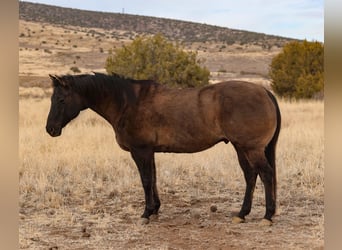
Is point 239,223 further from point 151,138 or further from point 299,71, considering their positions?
point 299,71

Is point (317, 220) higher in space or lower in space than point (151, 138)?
lower

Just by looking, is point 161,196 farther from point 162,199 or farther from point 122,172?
point 122,172

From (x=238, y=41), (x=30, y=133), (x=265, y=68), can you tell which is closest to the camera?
(x=30, y=133)

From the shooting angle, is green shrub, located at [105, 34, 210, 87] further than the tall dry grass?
Yes

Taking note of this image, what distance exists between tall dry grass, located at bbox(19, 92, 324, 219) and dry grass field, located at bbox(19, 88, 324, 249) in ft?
0.04

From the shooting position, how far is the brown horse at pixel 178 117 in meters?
4.25

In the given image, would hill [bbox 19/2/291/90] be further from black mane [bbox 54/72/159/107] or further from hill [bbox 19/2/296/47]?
black mane [bbox 54/72/159/107]

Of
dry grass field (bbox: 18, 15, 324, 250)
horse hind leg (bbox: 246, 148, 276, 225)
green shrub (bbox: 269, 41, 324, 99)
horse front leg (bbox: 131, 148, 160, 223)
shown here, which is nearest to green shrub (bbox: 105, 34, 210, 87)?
green shrub (bbox: 269, 41, 324, 99)

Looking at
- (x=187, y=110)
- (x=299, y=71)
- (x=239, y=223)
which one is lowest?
(x=239, y=223)

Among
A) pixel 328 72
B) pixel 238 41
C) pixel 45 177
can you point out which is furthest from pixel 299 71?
pixel 238 41

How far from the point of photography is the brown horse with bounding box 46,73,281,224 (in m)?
4.25

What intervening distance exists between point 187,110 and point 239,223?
125 cm

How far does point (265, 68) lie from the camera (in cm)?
4409

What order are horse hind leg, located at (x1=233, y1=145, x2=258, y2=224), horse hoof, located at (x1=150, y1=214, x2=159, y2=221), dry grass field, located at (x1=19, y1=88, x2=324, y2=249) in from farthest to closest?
horse hoof, located at (x1=150, y1=214, x2=159, y2=221)
horse hind leg, located at (x1=233, y1=145, x2=258, y2=224)
dry grass field, located at (x1=19, y1=88, x2=324, y2=249)
